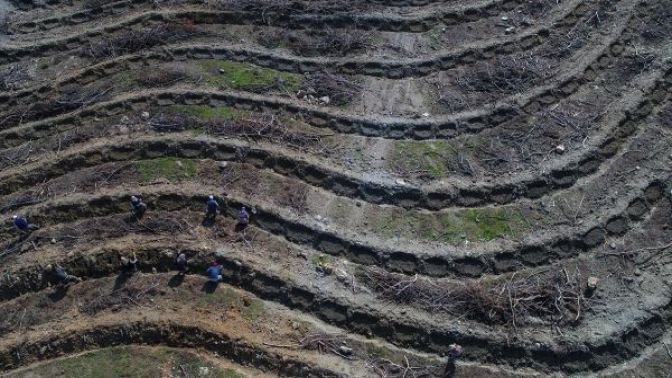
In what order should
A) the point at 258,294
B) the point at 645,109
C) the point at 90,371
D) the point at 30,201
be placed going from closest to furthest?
the point at 90,371 < the point at 258,294 < the point at 30,201 < the point at 645,109

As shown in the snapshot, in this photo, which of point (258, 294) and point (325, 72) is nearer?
point (258, 294)

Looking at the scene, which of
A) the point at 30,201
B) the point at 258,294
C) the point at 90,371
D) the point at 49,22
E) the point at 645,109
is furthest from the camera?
the point at 49,22

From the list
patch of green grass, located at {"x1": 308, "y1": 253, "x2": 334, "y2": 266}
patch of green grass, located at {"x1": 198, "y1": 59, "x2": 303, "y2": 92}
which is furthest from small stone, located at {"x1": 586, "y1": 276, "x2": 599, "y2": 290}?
patch of green grass, located at {"x1": 198, "y1": 59, "x2": 303, "y2": 92}

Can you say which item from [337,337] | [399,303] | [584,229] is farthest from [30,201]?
[584,229]

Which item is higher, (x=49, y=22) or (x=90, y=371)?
(x=49, y=22)

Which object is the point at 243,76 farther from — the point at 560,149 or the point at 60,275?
the point at 560,149

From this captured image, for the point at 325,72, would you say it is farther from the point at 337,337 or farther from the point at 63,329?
the point at 63,329

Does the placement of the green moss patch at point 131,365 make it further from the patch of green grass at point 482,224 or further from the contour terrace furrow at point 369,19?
the contour terrace furrow at point 369,19

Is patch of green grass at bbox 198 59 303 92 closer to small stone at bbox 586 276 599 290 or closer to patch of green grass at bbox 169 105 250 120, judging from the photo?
patch of green grass at bbox 169 105 250 120

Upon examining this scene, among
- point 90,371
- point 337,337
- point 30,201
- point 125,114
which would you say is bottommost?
point 90,371
